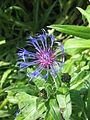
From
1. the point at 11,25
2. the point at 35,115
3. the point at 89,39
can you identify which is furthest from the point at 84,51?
the point at 11,25

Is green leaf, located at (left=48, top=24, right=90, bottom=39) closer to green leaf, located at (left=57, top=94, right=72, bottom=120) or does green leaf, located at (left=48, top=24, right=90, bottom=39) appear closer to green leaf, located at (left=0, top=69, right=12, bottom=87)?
green leaf, located at (left=57, top=94, right=72, bottom=120)

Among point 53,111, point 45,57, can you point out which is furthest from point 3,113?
point 45,57

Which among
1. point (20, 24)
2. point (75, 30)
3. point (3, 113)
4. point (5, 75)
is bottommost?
point (3, 113)

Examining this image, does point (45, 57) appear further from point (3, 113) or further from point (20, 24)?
point (20, 24)

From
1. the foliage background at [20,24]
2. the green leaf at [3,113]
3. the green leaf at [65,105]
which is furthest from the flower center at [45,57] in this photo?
the green leaf at [3,113]

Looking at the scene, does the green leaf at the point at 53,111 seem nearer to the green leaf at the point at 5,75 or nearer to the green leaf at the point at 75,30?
the green leaf at the point at 75,30

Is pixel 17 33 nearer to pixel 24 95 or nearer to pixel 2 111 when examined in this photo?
pixel 2 111

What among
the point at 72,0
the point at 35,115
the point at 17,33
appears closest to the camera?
the point at 35,115
